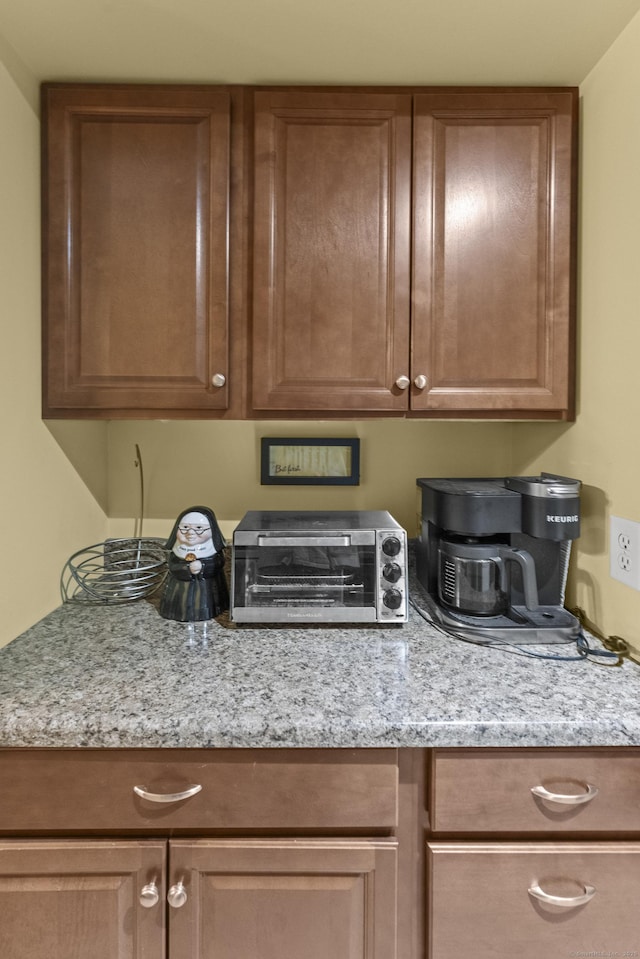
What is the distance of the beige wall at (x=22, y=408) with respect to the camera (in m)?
1.15

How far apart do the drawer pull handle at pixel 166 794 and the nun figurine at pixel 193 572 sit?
454mm

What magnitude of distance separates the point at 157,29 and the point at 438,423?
1.21m

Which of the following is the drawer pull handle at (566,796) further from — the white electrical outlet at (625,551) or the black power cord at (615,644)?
the white electrical outlet at (625,551)

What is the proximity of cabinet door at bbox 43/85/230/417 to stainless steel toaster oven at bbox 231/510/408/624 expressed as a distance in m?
0.44

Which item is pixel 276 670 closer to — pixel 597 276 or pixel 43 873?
pixel 43 873

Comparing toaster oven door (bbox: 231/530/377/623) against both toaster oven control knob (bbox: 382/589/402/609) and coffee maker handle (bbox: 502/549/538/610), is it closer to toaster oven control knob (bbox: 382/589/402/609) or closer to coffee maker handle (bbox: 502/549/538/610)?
toaster oven control knob (bbox: 382/589/402/609)

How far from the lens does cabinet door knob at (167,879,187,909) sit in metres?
0.86

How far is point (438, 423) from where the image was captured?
1.64m

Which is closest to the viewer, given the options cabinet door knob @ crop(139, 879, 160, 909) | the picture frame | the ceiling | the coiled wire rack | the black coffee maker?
cabinet door knob @ crop(139, 879, 160, 909)

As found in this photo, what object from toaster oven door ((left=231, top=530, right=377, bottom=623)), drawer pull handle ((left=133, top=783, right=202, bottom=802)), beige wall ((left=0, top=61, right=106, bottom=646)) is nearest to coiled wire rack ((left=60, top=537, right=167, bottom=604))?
beige wall ((left=0, top=61, right=106, bottom=646))

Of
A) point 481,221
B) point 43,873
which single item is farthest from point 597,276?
point 43,873

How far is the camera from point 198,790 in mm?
867

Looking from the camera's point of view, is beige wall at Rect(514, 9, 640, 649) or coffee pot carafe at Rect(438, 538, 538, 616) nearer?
beige wall at Rect(514, 9, 640, 649)

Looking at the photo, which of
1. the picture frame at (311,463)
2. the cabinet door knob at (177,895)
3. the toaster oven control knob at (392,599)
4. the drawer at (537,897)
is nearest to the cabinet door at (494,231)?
the picture frame at (311,463)
